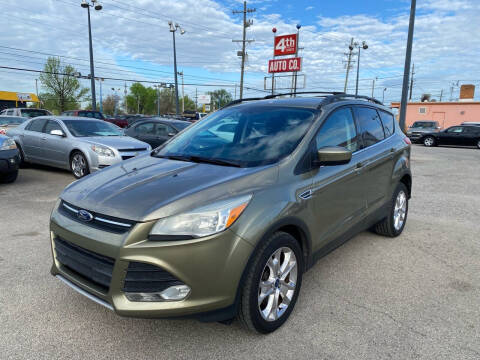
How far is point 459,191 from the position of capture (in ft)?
25.5

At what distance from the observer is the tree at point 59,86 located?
44.3 metres

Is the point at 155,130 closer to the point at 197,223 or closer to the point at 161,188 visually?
the point at 161,188

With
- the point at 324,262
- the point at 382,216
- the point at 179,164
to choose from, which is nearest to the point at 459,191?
the point at 382,216

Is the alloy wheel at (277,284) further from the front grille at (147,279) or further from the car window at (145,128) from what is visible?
the car window at (145,128)

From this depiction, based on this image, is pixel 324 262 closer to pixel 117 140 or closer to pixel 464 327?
pixel 464 327

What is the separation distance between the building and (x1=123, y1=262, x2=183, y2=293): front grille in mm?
38273

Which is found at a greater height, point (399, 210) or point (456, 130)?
point (456, 130)

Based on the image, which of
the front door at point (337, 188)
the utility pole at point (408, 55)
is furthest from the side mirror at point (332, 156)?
the utility pole at point (408, 55)

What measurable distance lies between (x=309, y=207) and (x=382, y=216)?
1.82 meters

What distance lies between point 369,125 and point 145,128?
8.97 metres

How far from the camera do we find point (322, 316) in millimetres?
2781

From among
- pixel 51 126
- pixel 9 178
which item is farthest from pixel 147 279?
pixel 51 126

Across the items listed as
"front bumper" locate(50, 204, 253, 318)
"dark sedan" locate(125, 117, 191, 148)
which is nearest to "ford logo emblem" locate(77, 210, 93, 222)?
"front bumper" locate(50, 204, 253, 318)

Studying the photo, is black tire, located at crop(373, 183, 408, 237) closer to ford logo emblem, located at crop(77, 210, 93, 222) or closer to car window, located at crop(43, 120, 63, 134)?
ford logo emblem, located at crop(77, 210, 93, 222)
